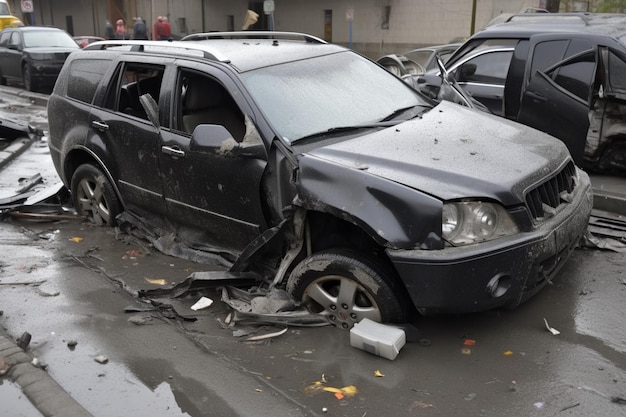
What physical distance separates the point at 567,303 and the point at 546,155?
1033 mm

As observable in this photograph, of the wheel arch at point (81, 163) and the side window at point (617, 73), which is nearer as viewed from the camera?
the wheel arch at point (81, 163)

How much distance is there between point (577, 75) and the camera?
20.3ft

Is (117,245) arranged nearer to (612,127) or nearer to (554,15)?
(612,127)

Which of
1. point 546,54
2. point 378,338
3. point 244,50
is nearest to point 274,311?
point 378,338

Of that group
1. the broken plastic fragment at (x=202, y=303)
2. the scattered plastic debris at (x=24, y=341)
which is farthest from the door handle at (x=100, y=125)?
the scattered plastic debris at (x=24, y=341)

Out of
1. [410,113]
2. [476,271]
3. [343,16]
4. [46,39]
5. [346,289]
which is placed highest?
[343,16]

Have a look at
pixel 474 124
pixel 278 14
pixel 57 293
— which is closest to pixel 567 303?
pixel 474 124

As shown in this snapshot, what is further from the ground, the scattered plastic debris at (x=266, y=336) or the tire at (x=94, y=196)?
the tire at (x=94, y=196)

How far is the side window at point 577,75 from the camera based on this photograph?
20.0 ft

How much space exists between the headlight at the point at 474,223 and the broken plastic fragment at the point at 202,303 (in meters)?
1.83

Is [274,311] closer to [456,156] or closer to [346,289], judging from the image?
[346,289]

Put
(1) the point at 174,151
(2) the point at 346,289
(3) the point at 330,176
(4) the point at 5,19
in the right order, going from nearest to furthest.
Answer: (3) the point at 330,176 < (2) the point at 346,289 < (1) the point at 174,151 < (4) the point at 5,19

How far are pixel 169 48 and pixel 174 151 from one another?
0.97m

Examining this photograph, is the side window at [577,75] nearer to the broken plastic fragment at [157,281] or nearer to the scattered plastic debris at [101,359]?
the broken plastic fragment at [157,281]
